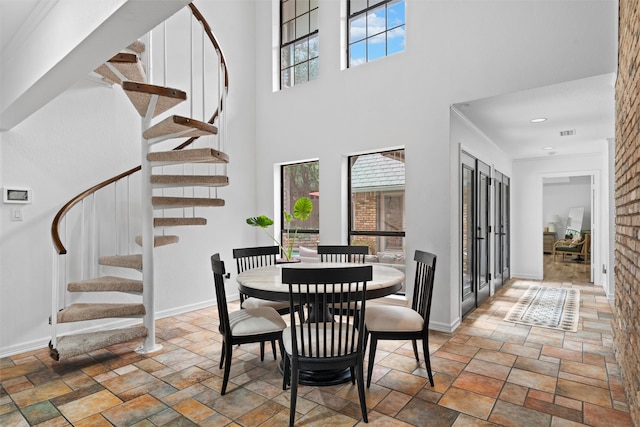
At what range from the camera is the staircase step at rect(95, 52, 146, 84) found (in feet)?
8.94

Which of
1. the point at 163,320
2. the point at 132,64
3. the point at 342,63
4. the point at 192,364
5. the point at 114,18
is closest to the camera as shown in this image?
the point at 114,18

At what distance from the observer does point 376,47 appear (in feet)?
15.0

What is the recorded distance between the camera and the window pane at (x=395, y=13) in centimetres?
436

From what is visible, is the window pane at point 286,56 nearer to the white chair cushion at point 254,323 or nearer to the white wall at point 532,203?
the white chair cushion at point 254,323

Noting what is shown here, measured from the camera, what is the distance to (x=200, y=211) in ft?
15.8

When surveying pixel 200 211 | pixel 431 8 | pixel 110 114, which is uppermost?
pixel 431 8

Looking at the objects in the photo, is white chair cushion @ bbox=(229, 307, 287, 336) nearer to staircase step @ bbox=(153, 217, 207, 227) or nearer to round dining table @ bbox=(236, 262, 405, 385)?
round dining table @ bbox=(236, 262, 405, 385)

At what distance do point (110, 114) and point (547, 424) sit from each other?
466 centimetres

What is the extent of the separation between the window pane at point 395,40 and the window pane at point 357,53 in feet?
1.13

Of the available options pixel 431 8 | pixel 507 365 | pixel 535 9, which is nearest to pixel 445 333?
pixel 507 365

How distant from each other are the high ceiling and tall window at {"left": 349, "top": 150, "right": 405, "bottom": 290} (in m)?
1.07

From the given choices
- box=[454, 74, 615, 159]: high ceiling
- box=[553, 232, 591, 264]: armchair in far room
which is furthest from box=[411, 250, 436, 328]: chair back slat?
box=[553, 232, 591, 264]: armchair in far room

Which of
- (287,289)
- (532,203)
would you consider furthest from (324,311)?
(532,203)

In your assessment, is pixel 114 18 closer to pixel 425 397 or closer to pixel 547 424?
pixel 425 397
